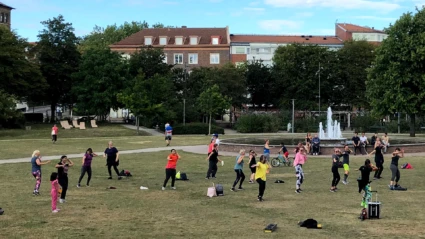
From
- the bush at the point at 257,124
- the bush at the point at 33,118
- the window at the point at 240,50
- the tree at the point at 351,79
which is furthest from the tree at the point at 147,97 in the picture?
the window at the point at 240,50

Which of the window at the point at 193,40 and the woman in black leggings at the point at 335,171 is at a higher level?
the window at the point at 193,40

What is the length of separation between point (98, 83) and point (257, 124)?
2131 cm

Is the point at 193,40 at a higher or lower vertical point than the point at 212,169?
higher

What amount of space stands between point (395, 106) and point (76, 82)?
1625 inches

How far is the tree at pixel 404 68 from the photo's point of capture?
5269cm

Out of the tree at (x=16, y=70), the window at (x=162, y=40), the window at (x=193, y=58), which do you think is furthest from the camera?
the window at (x=162, y=40)

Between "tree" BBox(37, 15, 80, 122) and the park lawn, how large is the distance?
166 feet

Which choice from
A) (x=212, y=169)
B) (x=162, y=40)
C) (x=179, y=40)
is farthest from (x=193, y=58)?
(x=212, y=169)

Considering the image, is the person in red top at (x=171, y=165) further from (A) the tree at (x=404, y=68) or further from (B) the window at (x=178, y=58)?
(B) the window at (x=178, y=58)

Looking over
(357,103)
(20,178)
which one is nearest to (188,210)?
(20,178)

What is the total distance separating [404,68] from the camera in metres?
53.7

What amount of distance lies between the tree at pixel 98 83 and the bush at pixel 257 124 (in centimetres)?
1700

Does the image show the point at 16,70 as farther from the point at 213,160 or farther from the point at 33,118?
the point at 213,160

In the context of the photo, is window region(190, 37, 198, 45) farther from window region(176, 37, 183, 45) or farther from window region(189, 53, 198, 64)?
window region(189, 53, 198, 64)
